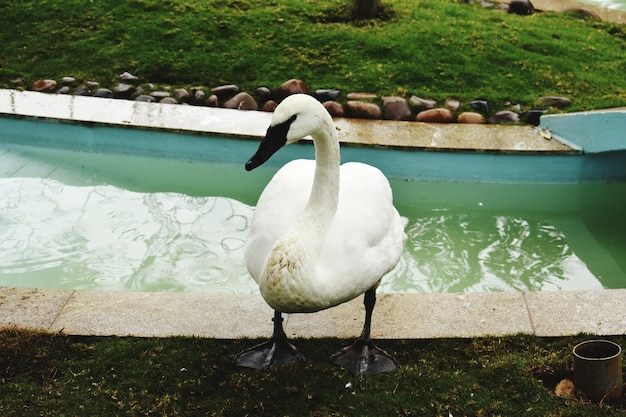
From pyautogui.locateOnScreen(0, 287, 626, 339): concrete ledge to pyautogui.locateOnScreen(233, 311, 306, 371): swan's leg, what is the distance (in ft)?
0.51

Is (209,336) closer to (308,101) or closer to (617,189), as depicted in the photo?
(308,101)

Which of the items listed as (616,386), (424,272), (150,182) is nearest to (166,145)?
(150,182)

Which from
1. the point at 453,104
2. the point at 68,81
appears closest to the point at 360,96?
the point at 453,104

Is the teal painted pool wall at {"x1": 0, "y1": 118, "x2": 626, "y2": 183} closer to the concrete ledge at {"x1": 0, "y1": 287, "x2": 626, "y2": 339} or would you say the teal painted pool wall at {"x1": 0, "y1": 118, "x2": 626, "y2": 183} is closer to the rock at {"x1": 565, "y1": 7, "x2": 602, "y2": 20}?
the concrete ledge at {"x1": 0, "y1": 287, "x2": 626, "y2": 339}

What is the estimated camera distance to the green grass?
10.8 ft

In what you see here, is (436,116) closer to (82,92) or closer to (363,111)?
(363,111)

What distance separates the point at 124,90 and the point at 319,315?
3.70m

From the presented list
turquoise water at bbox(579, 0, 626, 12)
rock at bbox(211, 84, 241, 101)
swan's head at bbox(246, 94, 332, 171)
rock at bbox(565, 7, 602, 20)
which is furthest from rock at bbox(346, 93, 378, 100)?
turquoise water at bbox(579, 0, 626, 12)

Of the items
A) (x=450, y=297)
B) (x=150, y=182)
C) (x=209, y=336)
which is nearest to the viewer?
(x=209, y=336)

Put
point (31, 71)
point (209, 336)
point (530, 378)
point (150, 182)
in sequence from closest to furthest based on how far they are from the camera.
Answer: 1. point (530, 378)
2. point (209, 336)
3. point (150, 182)
4. point (31, 71)

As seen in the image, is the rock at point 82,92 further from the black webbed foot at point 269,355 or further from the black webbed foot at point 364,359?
the black webbed foot at point 364,359

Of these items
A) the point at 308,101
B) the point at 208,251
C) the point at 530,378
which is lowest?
the point at 208,251

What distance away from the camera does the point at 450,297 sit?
159 inches

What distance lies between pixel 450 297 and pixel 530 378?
0.72 metres
